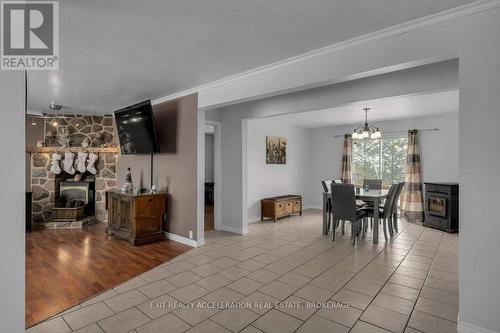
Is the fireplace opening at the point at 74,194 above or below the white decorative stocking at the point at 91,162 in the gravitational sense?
below

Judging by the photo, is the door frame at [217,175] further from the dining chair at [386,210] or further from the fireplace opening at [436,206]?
the fireplace opening at [436,206]

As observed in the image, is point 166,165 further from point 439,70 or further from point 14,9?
point 439,70

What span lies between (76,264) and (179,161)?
78.3 inches

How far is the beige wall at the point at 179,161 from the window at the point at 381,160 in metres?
5.05

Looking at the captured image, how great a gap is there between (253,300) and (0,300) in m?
1.83

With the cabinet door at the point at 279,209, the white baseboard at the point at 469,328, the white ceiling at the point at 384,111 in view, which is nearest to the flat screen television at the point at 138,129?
the cabinet door at the point at 279,209

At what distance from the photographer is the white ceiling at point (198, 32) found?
1.96m

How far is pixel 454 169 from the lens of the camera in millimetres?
5934

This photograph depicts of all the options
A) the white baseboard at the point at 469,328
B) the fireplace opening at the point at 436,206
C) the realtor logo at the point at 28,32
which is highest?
the realtor logo at the point at 28,32

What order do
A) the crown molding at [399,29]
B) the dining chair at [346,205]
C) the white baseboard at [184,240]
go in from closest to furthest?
1. the crown molding at [399,29]
2. the white baseboard at [184,240]
3. the dining chair at [346,205]

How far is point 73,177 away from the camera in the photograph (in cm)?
595

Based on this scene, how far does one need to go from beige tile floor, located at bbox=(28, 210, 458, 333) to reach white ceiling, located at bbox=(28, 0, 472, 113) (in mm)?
2406

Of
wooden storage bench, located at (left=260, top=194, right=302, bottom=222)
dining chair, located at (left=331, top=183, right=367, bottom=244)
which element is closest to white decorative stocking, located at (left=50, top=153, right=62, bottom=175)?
wooden storage bench, located at (left=260, top=194, right=302, bottom=222)

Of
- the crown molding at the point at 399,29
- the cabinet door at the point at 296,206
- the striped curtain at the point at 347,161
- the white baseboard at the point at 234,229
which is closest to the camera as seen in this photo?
the crown molding at the point at 399,29
